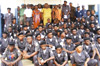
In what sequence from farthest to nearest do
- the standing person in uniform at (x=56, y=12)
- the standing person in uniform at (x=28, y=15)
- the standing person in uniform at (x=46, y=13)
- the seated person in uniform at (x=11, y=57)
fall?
the standing person in uniform at (x=56, y=12)
the standing person in uniform at (x=46, y=13)
the standing person in uniform at (x=28, y=15)
the seated person in uniform at (x=11, y=57)

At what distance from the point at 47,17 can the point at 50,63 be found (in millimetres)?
4814

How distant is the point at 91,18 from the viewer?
900cm

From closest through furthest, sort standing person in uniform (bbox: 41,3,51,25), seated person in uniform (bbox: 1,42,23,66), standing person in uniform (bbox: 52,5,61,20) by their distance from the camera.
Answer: seated person in uniform (bbox: 1,42,23,66), standing person in uniform (bbox: 41,3,51,25), standing person in uniform (bbox: 52,5,61,20)

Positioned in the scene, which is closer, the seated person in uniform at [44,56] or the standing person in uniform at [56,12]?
the seated person in uniform at [44,56]

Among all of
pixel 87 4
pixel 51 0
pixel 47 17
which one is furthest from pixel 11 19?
pixel 87 4

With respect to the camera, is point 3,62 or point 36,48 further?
point 36,48

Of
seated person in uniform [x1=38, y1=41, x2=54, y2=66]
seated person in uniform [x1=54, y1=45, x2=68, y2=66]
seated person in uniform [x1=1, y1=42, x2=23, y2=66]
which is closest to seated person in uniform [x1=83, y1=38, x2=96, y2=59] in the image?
seated person in uniform [x1=54, y1=45, x2=68, y2=66]

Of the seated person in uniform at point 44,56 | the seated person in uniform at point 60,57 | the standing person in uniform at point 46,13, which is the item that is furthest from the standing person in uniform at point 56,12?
the seated person in uniform at point 60,57

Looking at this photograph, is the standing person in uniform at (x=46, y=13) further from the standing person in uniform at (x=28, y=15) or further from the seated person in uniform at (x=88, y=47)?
the seated person in uniform at (x=88, y=47)

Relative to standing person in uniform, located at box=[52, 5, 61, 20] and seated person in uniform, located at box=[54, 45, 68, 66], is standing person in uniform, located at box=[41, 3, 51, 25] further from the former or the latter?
seated person in uniform, located at box=[54, 45, 68, 66]

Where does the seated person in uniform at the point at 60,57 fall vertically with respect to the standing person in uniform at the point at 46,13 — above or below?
below

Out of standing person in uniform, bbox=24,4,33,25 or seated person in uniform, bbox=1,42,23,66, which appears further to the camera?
standing person in uniform, bbox=24,4,33,25

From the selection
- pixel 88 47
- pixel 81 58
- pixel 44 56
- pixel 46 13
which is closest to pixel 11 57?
pixel 44 56

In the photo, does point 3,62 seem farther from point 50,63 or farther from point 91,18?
point 91,18
